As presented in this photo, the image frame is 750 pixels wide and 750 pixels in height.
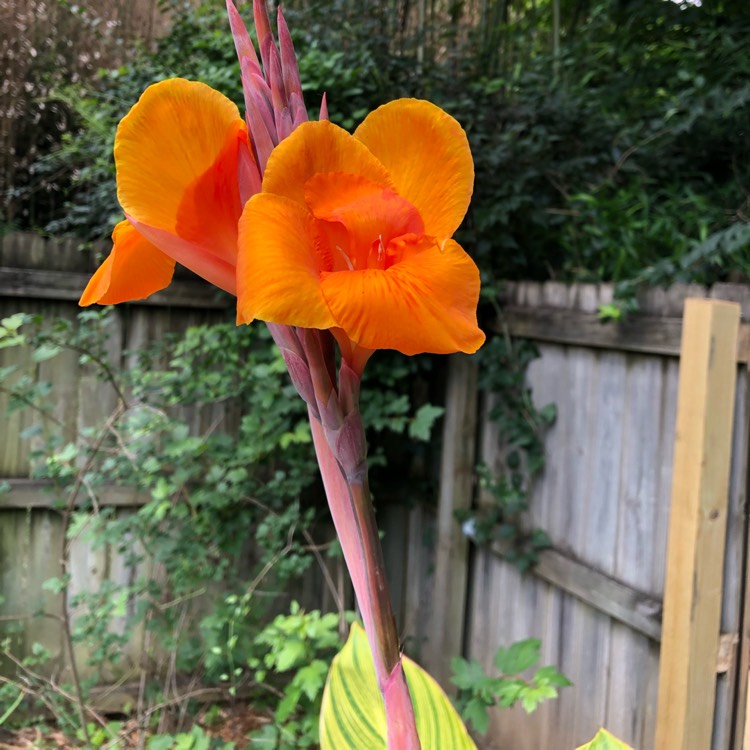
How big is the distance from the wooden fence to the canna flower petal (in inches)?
44.8

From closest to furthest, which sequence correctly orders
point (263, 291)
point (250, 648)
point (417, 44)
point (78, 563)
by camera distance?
point (263, 291), point (250, 648), point (417, 44), point (78, 563)

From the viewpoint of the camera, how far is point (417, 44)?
2.28 meters

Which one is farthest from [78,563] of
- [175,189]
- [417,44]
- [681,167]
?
[681,167]

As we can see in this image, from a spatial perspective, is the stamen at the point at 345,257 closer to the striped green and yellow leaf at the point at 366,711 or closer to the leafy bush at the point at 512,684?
the striped green and yellow leaf at the point at 366,711

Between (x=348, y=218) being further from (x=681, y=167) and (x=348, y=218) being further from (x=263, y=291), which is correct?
(x=681, y=167)

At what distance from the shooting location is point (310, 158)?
0.34 meters

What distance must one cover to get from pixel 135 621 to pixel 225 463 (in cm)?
55

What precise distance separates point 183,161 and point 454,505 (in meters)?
2.19

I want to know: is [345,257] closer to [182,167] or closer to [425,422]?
[182,167]

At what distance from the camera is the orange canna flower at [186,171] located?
1.19 ft

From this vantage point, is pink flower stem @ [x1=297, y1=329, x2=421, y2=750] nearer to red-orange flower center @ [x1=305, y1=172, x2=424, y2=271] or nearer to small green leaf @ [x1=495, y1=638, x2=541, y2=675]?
red-orange flower center @ [x1=305, y1=172, x2=424, y2=271]

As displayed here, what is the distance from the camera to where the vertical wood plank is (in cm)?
239

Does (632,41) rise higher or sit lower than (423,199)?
higher

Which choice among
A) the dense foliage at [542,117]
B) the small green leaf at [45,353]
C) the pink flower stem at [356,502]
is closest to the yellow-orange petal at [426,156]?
the pink flower stem at [356,502]
